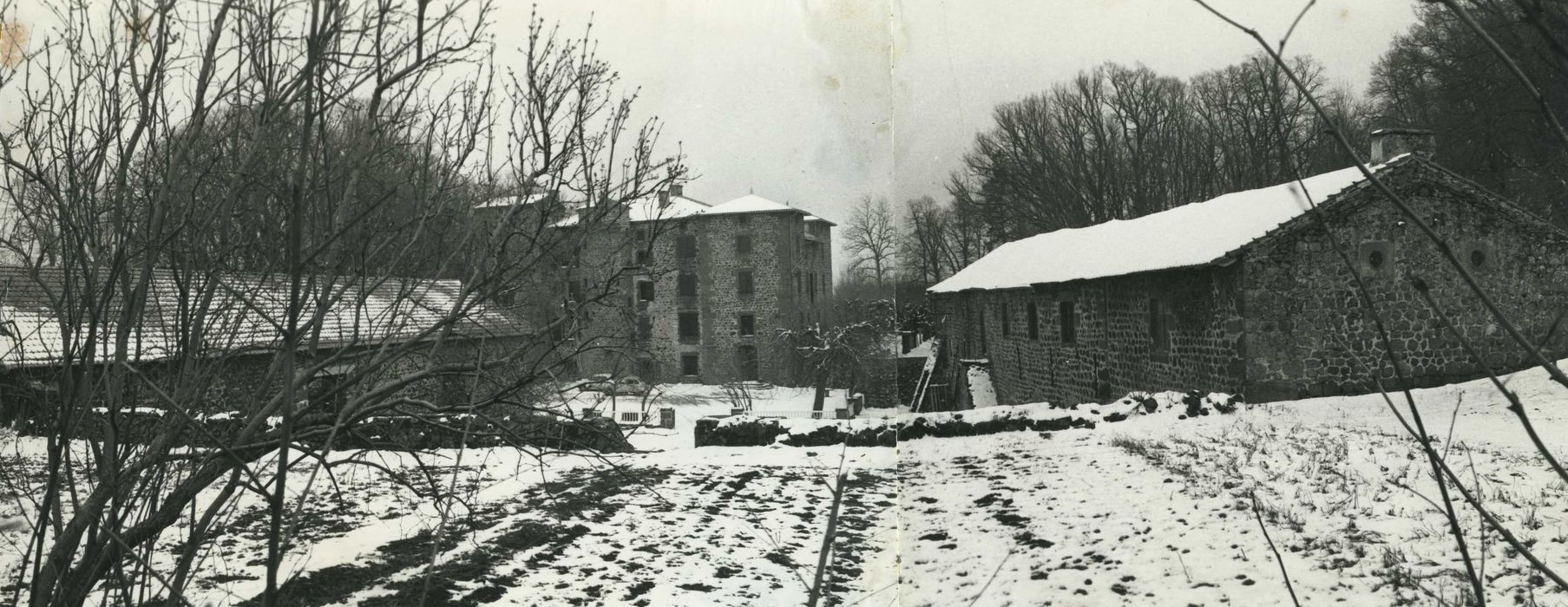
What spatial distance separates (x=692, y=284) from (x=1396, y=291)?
2.81 metres

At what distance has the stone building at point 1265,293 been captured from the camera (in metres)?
2.33

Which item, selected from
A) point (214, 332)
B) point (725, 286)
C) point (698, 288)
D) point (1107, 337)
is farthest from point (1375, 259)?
point (214, 332)

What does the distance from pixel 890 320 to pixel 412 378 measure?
160cm

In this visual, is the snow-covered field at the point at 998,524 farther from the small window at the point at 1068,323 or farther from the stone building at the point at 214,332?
the small window at the point at 1068,323

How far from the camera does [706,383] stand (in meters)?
4.41

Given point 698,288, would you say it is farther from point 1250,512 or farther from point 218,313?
point 1250,512

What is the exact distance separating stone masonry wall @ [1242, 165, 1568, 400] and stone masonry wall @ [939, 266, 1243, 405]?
0.17 m

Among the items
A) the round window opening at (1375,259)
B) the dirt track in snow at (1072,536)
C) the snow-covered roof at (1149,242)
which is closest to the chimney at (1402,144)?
the snow-covered roof at (1149,242)

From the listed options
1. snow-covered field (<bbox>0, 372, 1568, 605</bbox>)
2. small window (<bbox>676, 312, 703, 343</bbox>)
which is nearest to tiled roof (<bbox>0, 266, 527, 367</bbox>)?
snow-covered field (<bbox>0, 372, 1568, 605</bbox>)

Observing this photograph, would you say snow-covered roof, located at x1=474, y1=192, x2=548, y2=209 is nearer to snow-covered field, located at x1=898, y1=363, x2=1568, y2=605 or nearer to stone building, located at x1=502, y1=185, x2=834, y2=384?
stone building, located at x1=502, y1=185, x2=834, y2=384

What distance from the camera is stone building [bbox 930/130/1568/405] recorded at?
2332 mm

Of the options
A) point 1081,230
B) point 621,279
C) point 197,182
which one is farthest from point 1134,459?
point 197,182

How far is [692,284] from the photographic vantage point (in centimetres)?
402

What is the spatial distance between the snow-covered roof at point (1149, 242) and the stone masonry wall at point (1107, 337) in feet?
0.42
